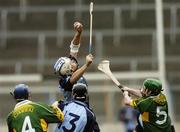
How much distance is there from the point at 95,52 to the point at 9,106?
2.53 m

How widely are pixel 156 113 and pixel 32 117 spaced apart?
1276 mm

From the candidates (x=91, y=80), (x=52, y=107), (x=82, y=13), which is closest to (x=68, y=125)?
(x=52, y=107)

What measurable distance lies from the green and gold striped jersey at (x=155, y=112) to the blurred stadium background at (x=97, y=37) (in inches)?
260

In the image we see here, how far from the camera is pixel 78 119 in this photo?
6.95m

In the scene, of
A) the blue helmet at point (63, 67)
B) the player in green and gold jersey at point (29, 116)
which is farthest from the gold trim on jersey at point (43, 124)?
the blue helmet at point (63, 67)

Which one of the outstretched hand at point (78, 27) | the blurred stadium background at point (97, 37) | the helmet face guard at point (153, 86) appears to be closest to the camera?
the helmet face guard at point (153, 86)

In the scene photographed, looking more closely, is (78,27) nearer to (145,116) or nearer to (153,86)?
(153,86)

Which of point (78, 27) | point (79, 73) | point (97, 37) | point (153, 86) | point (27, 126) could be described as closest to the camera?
point (27, 126)

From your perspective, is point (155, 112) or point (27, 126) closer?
point (27, 126)

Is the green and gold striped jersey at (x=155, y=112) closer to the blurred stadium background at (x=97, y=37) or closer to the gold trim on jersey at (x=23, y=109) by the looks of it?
the gold trim on jersey at (x=23, y=109)

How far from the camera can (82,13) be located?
55.5 feet

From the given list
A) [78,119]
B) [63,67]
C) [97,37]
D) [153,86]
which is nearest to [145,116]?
[153,86]

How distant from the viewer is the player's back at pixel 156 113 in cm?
733

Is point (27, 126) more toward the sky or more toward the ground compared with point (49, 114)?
more toward the ground
